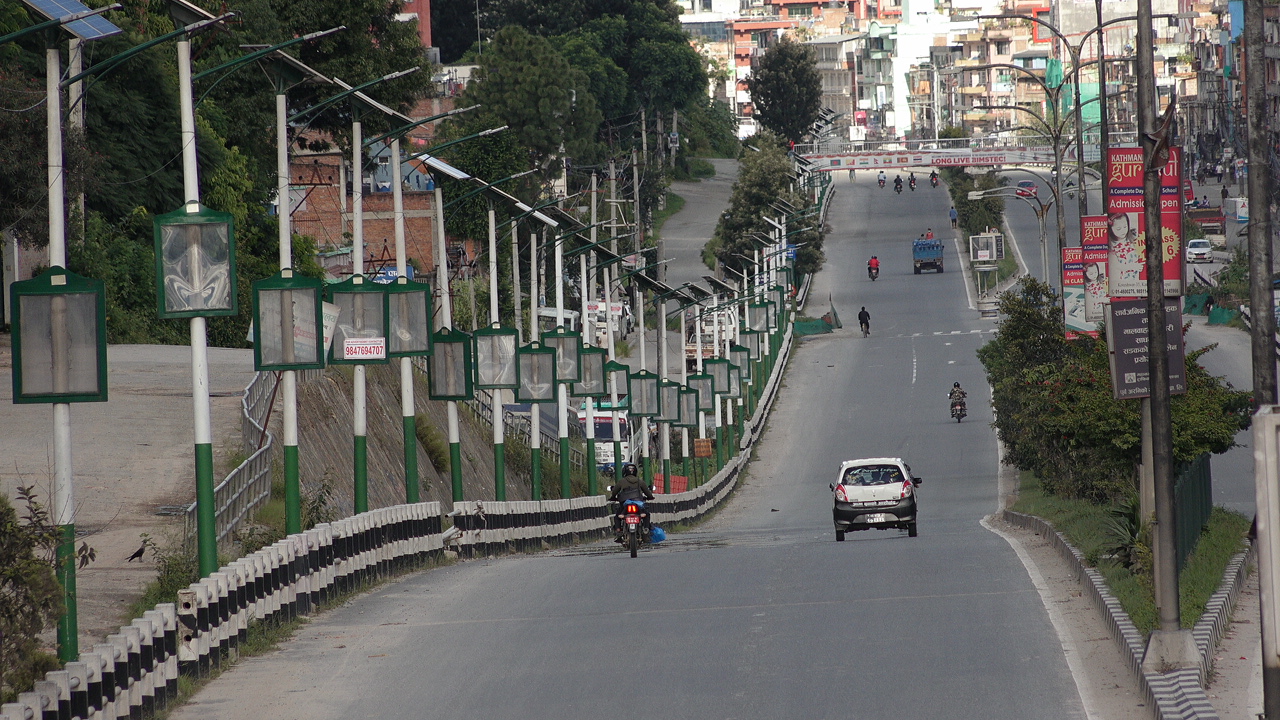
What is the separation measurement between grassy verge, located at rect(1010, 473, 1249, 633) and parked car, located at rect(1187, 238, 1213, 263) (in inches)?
2989

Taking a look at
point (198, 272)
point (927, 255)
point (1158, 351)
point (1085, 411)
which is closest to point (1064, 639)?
point (1158, 351)

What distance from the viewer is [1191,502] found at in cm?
2131

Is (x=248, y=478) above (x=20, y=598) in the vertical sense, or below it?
below

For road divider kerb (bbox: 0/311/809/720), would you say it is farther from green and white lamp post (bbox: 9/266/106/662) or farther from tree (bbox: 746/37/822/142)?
tree (bbox: 746/37/822/142)

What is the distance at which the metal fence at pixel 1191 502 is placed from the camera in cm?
1934

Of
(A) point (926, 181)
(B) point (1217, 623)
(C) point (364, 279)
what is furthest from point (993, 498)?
(A) point (926, 181)

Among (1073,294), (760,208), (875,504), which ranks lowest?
(875,504)

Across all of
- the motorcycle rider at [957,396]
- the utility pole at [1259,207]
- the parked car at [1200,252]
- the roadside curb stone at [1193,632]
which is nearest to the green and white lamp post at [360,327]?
the roadside curb stone at [1193,632]

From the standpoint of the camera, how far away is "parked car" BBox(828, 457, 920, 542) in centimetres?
3262

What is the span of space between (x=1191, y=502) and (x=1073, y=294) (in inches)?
348

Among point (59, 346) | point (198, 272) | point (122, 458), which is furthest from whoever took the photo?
point (122, 458)

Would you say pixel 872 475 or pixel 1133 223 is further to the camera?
pixel 872 475

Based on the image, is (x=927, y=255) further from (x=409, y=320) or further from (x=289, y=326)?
(x=289, y=326)

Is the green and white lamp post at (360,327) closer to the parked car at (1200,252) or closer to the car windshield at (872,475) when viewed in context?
the car windshield at (872,475)
